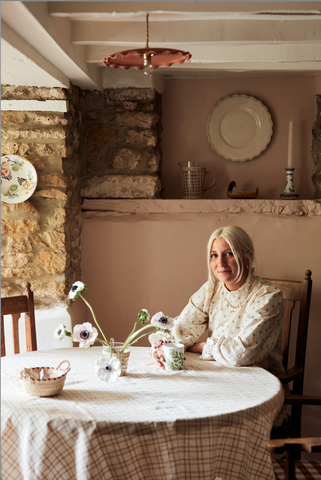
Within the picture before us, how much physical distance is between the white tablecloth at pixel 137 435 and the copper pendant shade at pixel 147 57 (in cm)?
113

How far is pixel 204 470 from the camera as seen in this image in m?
1.31

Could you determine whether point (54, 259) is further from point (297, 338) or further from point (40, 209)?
point (297, 338)

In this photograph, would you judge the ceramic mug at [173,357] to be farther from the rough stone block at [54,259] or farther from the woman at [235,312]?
the rough stone block at [54,259]

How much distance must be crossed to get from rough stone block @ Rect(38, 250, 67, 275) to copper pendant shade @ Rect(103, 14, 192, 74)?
4.20ft

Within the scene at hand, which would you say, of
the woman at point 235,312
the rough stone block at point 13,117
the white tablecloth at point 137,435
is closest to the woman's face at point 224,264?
the woman at point 235,312

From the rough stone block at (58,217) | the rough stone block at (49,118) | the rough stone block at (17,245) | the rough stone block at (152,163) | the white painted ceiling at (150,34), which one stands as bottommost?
the rough stone block at (17,245)

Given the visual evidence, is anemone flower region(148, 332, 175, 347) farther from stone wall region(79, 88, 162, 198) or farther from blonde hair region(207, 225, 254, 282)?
stone wall region(79, 88, 162, 198)

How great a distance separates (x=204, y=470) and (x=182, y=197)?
1.94 metres

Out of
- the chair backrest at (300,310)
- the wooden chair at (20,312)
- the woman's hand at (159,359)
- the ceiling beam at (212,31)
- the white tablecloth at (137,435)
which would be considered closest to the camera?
the white tablecloth at (137,435)

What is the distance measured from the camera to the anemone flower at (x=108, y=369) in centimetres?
156

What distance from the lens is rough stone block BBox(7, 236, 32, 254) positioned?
256 cm

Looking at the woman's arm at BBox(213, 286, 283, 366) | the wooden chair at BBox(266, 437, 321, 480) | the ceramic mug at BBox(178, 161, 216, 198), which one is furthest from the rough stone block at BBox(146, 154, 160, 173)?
the wooden chair at BBox(266, 437, 321, 480)

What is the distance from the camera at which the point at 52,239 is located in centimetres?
258

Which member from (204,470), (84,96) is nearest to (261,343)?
(204,470)
